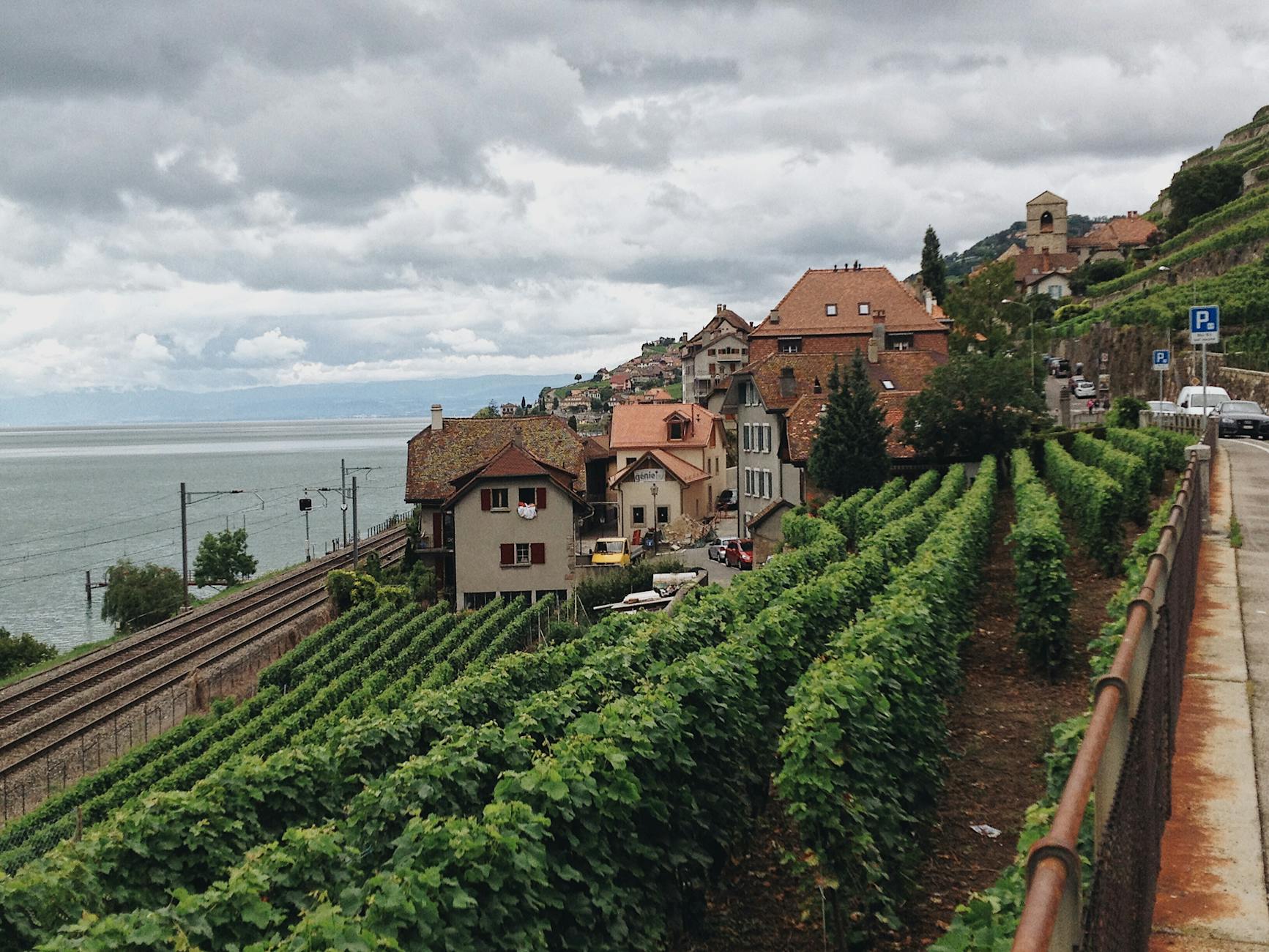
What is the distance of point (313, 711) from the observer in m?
28.6

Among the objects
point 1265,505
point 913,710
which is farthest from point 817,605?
point 1265,505

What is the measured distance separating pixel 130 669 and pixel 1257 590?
41109 millimetres

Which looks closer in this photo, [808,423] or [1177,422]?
[1177,422]

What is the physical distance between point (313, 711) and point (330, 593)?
2584 cm

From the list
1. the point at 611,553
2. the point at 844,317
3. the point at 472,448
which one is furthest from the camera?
the point at 844,317

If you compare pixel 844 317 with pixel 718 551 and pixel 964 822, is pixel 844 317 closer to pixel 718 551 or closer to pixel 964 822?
pixel 718 551

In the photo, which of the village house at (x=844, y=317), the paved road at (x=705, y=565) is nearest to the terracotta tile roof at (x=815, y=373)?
the paved road at (x=705, y=565)

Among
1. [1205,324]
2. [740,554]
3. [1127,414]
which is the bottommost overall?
[740,554]

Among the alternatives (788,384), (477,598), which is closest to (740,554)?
(788,384)

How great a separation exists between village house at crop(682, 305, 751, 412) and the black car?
88.4 meters

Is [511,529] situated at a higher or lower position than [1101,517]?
lower

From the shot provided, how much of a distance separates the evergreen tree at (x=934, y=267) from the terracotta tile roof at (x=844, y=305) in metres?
39.2

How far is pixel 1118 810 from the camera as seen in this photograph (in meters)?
4.28

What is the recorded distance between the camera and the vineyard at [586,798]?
7785 millimetres
